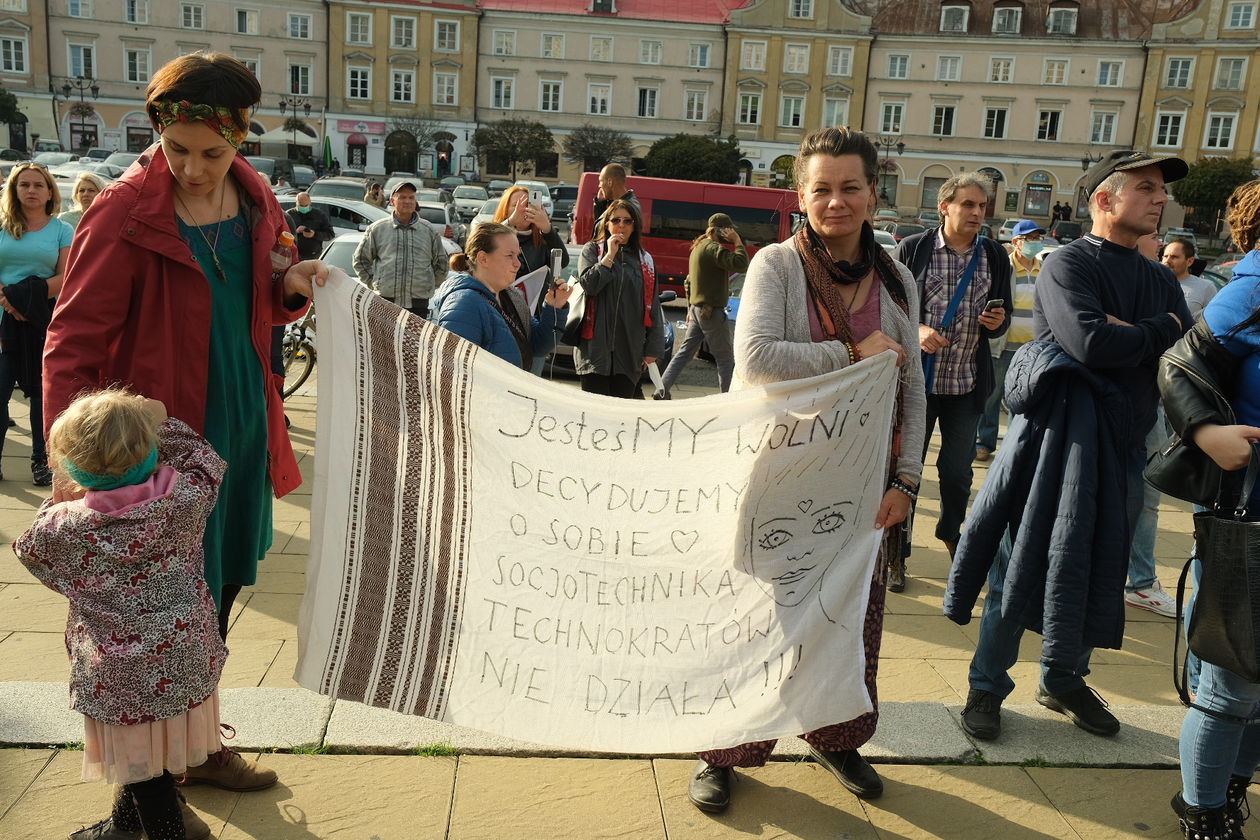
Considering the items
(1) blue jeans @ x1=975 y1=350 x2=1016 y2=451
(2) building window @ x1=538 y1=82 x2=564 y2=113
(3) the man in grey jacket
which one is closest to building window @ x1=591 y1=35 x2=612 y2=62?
(2) building window @ x1=538 y1=82 x2=564 y2=113

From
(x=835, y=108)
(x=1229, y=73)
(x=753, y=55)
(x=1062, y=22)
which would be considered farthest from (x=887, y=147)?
(x=1229, y=73)

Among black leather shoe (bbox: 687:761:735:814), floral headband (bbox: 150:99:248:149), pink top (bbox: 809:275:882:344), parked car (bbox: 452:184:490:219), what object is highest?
floral headband (bbox: 150:99:248:149)

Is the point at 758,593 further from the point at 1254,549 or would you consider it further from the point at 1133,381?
the point at 1133,381

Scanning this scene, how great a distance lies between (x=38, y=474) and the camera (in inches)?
237

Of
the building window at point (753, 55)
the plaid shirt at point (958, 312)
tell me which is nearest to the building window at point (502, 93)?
the building window at point (753, 55)

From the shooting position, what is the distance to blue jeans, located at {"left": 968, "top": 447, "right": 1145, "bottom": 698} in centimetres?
350

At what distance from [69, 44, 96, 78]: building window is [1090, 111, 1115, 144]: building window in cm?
5707

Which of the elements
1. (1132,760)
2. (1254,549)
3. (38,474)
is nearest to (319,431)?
(1254,549)

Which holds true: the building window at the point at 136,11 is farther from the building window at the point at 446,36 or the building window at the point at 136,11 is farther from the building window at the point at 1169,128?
the building window at the point at 1169,128

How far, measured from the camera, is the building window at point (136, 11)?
201 ft

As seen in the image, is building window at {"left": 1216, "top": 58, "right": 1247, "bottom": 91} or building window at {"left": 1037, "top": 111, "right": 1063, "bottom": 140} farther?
building window at {"left": 1037, "top": 111, "right": 1063, "bottom": 140}

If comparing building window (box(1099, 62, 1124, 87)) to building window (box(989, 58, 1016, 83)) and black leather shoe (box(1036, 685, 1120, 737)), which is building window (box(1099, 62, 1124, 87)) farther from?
black leather shoe (box(1036, 685, 1120, 737))

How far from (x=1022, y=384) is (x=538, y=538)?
1.65 meters

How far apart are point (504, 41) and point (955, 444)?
6281 cm
